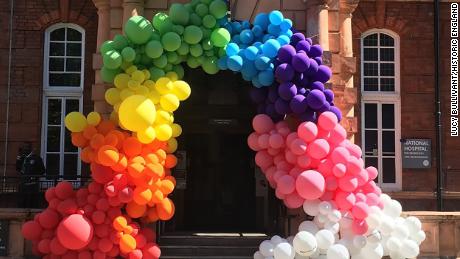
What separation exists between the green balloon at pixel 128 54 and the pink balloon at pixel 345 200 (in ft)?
11.9

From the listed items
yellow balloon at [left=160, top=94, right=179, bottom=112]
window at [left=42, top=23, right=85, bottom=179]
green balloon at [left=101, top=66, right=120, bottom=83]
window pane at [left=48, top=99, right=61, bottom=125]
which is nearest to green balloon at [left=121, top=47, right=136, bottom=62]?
green balloon at [left=101, top=66, right=120, bottom=83]

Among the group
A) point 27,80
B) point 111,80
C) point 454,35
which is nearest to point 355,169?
point 111,80

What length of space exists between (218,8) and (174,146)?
88.7 inches

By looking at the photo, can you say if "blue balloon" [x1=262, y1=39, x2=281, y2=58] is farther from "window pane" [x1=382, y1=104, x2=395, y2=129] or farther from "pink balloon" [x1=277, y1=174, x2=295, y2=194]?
"window pane" [x1=382, y1=104, x2=395, y2=129]

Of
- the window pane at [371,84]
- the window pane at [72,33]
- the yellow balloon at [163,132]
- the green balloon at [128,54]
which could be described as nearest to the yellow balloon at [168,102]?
the yellow balloon at [163,132]

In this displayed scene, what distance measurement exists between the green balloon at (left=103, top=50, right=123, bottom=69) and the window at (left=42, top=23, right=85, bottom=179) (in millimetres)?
4862

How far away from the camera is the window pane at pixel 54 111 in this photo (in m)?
13.3

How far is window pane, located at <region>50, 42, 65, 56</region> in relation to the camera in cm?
1348

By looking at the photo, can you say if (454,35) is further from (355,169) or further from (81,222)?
(81,222)

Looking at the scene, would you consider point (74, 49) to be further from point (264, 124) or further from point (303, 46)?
point (303, 46)

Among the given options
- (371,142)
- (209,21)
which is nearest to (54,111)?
(209,21)

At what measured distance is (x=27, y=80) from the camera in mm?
13172

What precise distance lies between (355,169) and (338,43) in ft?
8.30

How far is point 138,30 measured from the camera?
8.66 metres
